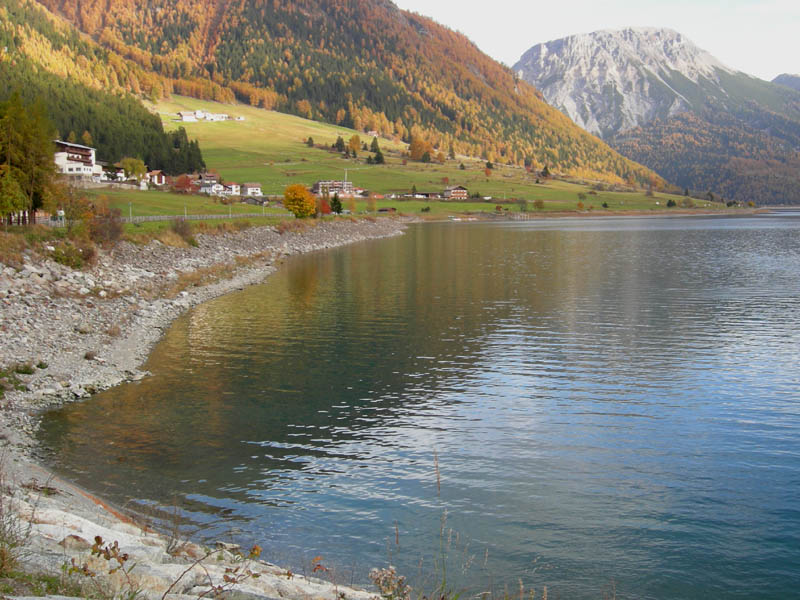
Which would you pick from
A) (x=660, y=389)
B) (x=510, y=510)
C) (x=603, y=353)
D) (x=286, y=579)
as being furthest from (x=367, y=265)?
(x=286, y=579)

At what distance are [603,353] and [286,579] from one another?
2747 cm

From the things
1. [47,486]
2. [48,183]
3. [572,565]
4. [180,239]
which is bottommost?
[572,565]

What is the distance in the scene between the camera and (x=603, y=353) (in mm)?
36281

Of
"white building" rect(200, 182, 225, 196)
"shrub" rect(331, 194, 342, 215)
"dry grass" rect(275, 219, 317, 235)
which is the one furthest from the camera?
"white building" rect(200, 182, 225, 196)

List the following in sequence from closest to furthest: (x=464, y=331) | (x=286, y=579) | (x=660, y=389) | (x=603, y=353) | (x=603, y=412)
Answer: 1. (x=286, y=579)
2. (x=603, y=412)
3. (x=660, y=389)
4. (x=603, y=353)
5. (x=464, y=331)

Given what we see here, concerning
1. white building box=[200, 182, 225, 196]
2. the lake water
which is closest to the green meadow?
white building box=[200, 182, 225, 196]

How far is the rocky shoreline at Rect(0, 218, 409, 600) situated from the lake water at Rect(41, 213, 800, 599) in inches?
57.8

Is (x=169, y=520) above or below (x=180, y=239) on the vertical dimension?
below

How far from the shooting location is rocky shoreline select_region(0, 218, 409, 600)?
11.6 m

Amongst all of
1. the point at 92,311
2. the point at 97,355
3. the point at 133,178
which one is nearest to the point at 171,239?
the point at 92,311

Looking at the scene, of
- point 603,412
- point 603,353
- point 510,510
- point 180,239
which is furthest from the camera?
point 180,239

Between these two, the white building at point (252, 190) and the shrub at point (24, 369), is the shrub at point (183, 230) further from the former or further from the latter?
the white building at point (252, 190)

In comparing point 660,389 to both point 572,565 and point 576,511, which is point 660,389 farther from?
point 572,565

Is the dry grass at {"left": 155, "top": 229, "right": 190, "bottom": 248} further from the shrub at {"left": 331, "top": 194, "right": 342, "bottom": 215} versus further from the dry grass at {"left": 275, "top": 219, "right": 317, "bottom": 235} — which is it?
the shrub at {"left": 331, "top": 194, "right": 342, "bottom": 215}
